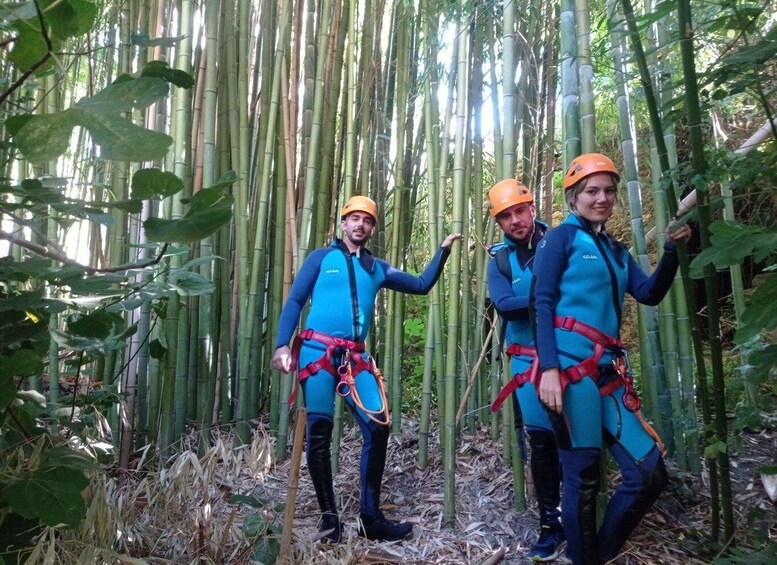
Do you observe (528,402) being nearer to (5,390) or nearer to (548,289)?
(548,289)

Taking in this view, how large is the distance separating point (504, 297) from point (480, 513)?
999mm

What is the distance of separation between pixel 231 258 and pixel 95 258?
87 centimetres

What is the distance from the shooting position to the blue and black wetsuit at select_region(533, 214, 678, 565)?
6.18ft

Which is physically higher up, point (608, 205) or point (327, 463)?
point (608, 205)

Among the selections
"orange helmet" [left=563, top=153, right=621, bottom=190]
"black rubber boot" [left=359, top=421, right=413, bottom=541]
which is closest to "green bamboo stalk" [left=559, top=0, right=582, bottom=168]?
"orange helmet" [left=563, top=153, right=621, bottom=190]

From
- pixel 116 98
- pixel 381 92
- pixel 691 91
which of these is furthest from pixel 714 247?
pixel 381 92

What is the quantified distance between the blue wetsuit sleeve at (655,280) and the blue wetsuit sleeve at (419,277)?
2.56 ft

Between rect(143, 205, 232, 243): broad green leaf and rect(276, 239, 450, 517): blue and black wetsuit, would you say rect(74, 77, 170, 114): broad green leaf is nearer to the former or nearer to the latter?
rect(143, 205, 232, 243): broad green leaf

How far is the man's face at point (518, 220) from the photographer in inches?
93.6

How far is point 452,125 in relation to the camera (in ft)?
10.5

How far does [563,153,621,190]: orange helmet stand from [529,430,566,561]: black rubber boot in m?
0.91

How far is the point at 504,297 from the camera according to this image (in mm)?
2299

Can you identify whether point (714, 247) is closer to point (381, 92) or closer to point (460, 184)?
point (460, 184)

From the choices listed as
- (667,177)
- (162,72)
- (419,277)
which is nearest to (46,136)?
(162,72)
